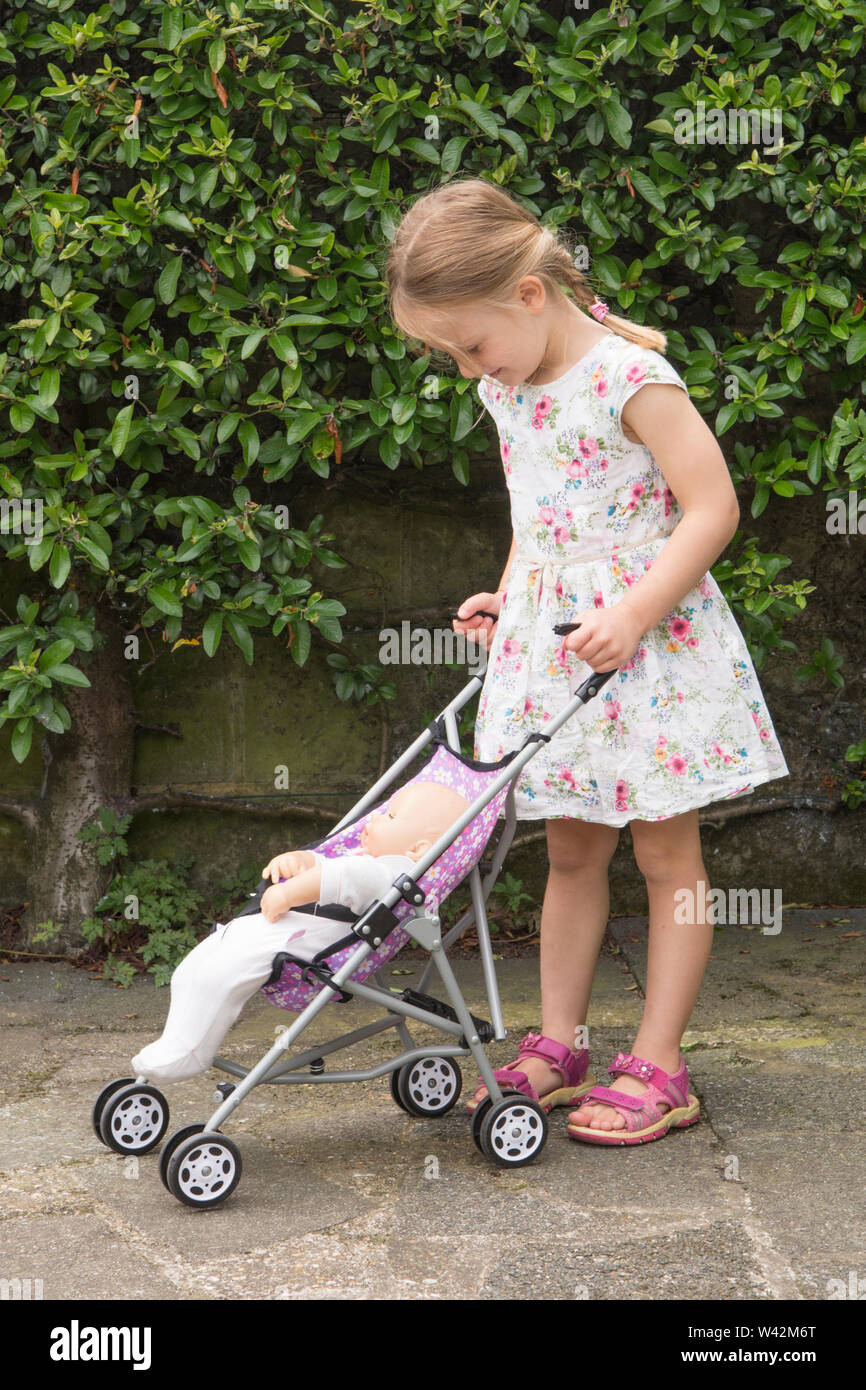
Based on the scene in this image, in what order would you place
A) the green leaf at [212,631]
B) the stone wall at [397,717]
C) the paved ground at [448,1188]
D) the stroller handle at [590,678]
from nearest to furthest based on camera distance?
the paved ground at [448,1188], the stroller handle at [590,678], the green leaf at [212,631], the stone wall at [397,717]

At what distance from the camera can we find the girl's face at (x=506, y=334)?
8.33 feet

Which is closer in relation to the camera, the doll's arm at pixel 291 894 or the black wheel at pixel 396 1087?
the doll's arm at pixel 291 894

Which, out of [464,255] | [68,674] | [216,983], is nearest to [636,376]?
[464,255]

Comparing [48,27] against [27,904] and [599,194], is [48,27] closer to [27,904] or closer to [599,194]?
[599,194]

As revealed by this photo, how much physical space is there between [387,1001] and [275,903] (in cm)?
28

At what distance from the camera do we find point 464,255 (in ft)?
8.17

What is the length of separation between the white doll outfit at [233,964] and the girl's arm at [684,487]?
0.69 meters

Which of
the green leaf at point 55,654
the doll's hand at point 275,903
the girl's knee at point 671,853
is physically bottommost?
the green leaf at point 55,654

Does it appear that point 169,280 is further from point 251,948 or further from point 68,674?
point 251,948

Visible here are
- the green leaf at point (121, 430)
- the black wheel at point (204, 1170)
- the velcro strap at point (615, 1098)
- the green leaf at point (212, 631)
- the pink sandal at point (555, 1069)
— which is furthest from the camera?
the green leaf at point (212, 631)

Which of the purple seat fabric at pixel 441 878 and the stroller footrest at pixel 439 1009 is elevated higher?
the purple seat fabric at pixel 441 878

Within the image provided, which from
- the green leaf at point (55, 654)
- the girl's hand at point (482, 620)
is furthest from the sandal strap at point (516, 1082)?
the green leaf at point (55, 654)

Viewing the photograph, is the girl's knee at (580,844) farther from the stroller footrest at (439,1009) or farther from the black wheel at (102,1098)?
the black wheel at (102,1098)
